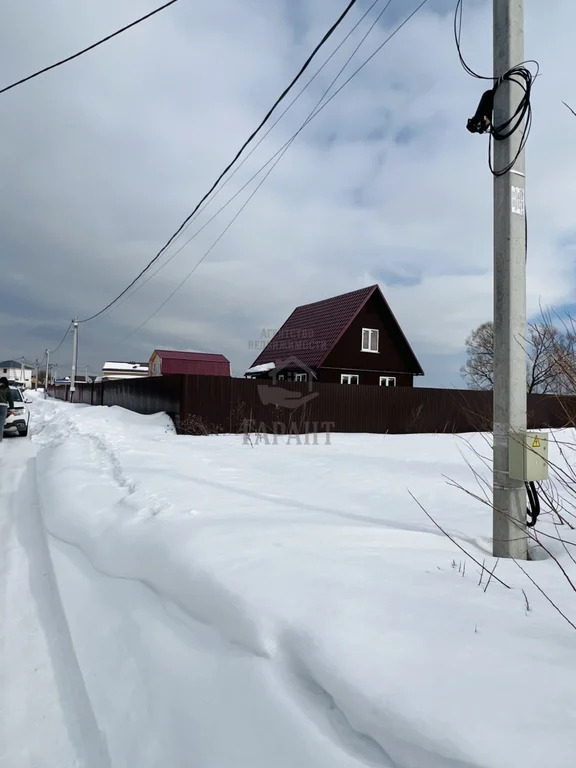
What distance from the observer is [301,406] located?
14.2 meters

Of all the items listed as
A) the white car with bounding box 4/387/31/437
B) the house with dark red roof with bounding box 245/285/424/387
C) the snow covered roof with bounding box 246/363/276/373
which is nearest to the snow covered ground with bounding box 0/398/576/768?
the white car with bounding box 4/387/31/437

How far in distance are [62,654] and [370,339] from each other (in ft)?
68.5

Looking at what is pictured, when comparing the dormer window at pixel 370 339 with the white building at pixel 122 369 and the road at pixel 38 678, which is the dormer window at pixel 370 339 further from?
the white building at pixel 122 369

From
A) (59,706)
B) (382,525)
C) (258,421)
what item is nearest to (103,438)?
(258,421)

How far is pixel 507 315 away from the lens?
3.16 metres

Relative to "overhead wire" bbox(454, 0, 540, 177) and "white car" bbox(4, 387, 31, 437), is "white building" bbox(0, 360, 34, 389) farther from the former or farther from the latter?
"overhead wire" bbox(454, 0, 540, 177)

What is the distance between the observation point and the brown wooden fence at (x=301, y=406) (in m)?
12.8

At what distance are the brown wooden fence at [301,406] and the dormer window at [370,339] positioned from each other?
6152mm

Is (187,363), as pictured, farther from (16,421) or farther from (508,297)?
(508,297)

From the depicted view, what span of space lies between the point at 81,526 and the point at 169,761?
2889mm

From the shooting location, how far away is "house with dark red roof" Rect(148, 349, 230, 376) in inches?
1663

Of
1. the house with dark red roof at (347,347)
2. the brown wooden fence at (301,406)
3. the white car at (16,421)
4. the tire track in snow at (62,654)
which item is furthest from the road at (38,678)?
the house with dark red roof at (347,347)

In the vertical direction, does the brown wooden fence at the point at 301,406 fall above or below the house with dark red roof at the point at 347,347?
below

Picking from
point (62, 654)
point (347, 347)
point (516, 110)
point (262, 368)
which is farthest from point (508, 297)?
point (262, 368)
